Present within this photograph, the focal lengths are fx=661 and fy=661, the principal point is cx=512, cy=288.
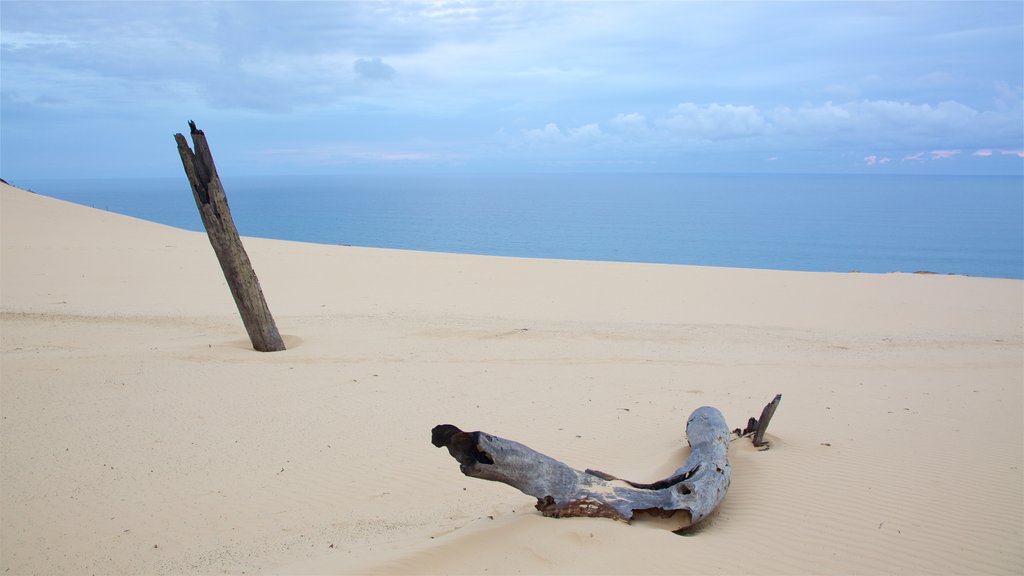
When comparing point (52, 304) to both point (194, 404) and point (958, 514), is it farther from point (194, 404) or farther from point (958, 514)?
point (958, 514)

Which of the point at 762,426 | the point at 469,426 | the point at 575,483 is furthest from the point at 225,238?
the point at 762,426

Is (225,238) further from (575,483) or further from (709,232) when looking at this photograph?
(709,232)

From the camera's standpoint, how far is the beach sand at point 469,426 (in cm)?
427

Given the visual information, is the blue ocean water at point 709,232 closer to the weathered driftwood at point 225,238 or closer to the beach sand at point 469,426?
the beach sand at point 469,426

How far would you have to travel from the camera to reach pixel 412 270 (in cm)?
1966

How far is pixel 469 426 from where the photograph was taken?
23.2 feet

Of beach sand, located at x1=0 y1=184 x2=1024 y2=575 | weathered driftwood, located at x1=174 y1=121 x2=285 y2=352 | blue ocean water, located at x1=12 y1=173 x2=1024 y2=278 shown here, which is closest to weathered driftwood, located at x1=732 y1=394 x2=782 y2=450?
beach sand, located at x1=0 y1=184 x2=1024 y2=575

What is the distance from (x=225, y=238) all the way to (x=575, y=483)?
7000 mm

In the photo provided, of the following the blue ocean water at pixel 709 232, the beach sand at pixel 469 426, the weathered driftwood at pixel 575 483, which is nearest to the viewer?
the weathered driftwood at pixel 575 483

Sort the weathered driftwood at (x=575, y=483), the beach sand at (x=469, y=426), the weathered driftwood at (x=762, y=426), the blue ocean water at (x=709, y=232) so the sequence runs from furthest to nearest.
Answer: the blue ocean water at (x=709, y=232) → the weathered driftwood at (x=762, y=426) → the beach sand at (x=469, y=426) → the weathered driftwood at (x=575, y=483)

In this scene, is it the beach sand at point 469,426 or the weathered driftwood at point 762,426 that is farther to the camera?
the weathered driftwood at point 762,426

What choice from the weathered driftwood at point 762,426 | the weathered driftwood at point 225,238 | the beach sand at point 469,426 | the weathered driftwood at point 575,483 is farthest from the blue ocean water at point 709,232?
the weathered driftwood at point 575,483

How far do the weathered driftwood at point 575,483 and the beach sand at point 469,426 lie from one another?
127 millimetres

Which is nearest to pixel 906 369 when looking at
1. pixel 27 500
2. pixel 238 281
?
pixel 238 281
